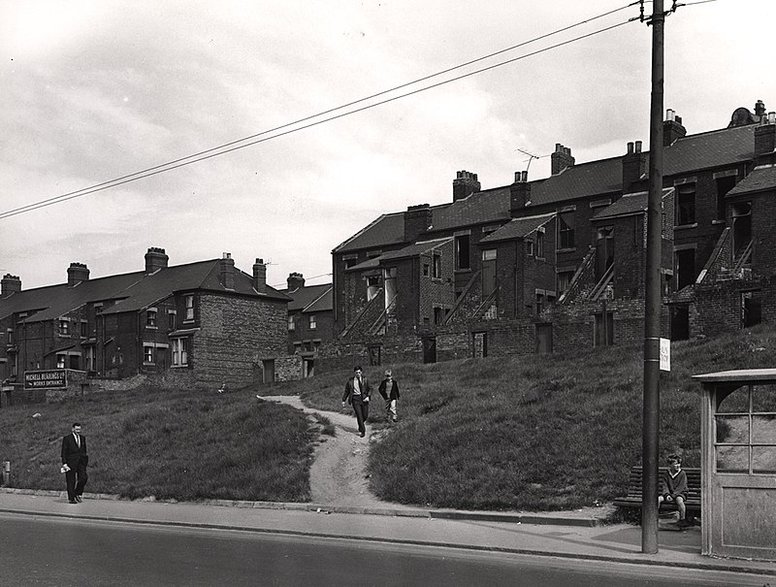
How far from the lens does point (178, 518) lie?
18.5 metres

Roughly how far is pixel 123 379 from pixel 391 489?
49453mm

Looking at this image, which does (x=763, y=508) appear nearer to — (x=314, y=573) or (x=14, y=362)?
(x=314, y=573)

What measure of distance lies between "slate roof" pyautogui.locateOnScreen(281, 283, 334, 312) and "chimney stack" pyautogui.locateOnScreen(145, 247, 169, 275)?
11092 millimetres

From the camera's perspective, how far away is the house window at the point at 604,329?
40125 millimetres

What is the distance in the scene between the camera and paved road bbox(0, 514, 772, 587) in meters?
10.8

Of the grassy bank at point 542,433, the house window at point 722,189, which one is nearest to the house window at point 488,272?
the house window at point 722,189

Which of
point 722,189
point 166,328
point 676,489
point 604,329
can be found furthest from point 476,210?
point 676,489

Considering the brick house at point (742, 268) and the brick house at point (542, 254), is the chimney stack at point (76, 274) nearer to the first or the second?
the brick house at point (542, 254)

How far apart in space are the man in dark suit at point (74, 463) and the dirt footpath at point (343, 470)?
5.78m

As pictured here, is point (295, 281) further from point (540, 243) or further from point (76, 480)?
point (76, 480)

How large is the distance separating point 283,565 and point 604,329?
3011 centimetres

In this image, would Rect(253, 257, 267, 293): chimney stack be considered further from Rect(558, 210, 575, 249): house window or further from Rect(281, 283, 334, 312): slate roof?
Rect(558, 210, 575, 249): house window

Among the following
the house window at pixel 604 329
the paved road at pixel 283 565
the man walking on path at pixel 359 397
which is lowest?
the paved road at pixel 283 565

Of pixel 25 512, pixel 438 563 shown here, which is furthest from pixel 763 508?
pixel 25 512
